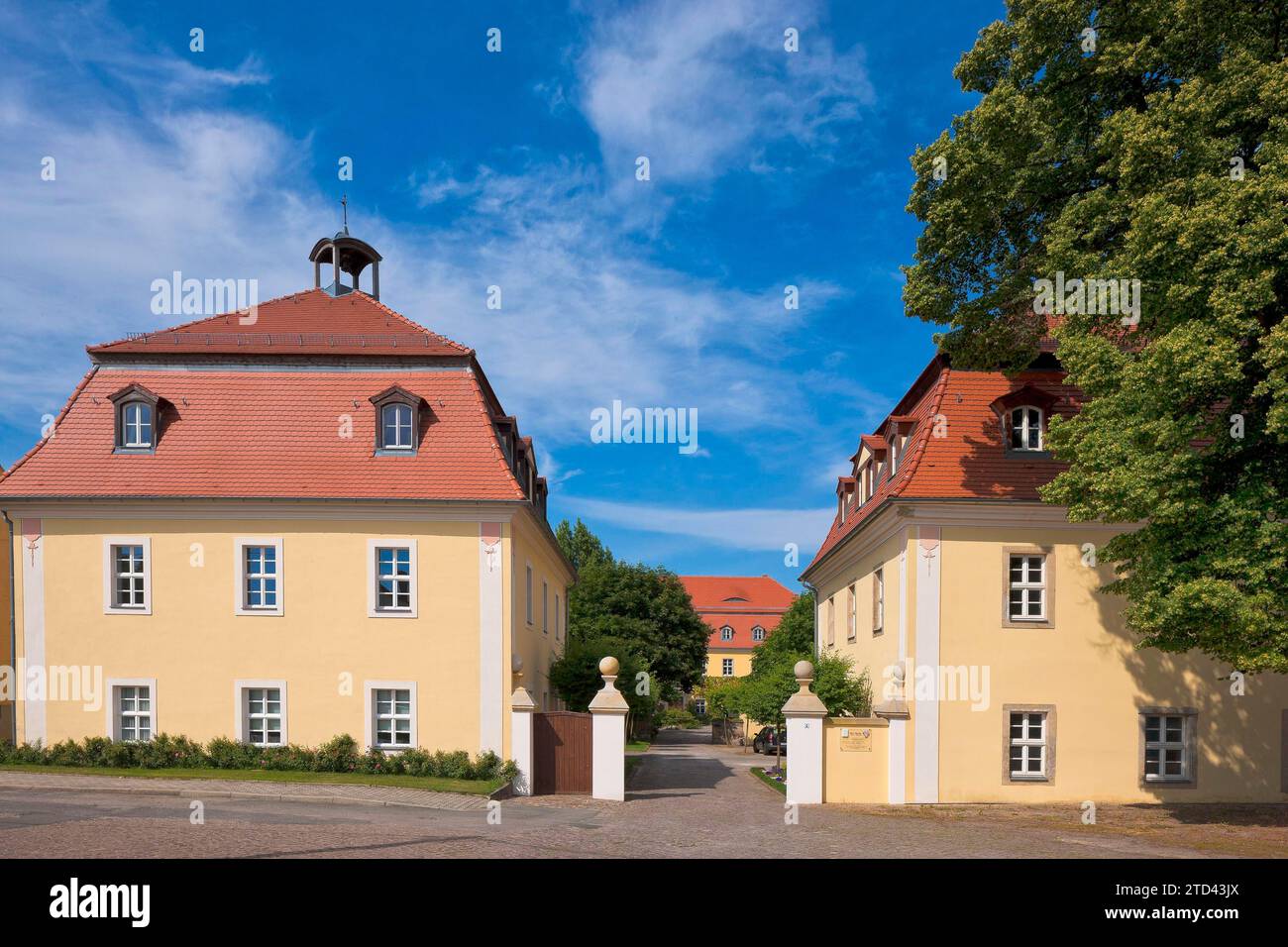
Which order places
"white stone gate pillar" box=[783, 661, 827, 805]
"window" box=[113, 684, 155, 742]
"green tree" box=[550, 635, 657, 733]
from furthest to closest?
"green tree" box=[550, 635, 657, 733]
"window" box=[113, 684, 155, 742]
"white stone gate pillar" box=[783, 661, 827, 805]

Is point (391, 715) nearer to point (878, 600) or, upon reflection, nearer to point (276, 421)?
point (276, 421)

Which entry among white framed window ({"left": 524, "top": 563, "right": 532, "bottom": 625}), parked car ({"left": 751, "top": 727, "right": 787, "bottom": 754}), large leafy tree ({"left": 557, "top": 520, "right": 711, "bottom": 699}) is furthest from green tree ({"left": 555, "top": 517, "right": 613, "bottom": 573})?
white framed window ({"left": 524, "top": 563, "right": 532, "bottom": 625})

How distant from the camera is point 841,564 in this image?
28.4m

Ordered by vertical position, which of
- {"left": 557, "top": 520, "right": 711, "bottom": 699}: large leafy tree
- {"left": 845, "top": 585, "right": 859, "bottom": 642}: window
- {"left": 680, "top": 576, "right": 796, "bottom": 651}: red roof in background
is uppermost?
{"left": 845, "top": 585, "right": 859, "bottom": 642}: window

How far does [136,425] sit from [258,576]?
4686mm

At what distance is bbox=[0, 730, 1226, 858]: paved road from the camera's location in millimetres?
12062

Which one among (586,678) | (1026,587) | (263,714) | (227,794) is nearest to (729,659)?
(586,678)

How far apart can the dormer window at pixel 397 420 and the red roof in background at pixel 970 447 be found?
10666mm

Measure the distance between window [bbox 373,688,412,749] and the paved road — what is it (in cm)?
335

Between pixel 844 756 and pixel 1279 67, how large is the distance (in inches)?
562

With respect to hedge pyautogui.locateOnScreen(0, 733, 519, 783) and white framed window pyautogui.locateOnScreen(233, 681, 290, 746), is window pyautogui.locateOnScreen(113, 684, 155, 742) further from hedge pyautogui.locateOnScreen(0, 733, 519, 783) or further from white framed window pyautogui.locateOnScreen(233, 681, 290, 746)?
white framed window pyautogui.locateOnScreen(233, 681, 290, 746)

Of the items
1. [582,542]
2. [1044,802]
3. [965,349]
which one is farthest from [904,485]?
[582,542]

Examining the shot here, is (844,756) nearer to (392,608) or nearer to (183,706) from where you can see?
(392,608)

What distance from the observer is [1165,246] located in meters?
14.7
